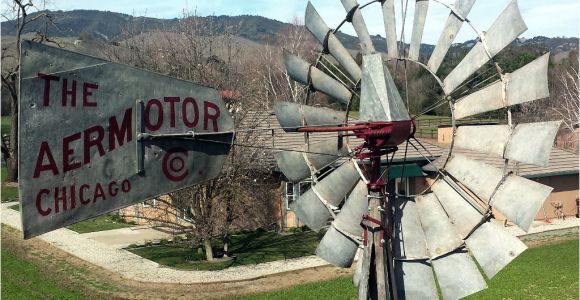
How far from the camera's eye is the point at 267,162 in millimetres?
20922

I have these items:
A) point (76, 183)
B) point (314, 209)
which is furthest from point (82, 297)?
point (76, 183)

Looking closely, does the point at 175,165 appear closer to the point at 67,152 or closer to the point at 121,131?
the point at 121,131

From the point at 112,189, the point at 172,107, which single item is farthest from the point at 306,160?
the point at 112,189

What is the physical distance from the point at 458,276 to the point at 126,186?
3.43 m

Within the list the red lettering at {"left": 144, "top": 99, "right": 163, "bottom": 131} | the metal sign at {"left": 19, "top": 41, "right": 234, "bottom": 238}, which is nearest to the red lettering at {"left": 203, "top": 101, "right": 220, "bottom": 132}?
the metal sign at {"left": 19, "top": 41, "right": 234, "bottom": 238}

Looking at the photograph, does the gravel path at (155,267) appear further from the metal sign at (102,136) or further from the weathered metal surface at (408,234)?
the metal sign at (102,136)

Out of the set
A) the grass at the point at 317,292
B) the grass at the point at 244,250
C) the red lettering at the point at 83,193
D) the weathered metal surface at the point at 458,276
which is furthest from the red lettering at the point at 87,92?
the grass at the point at 244,250

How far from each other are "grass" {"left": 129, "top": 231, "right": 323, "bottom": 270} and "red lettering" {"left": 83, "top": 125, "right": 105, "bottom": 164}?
13.6 metres

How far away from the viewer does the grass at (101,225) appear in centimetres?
2422

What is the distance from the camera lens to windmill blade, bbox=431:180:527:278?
5621 millimetres

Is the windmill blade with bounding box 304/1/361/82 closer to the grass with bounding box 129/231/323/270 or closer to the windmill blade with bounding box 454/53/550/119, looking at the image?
A: the windmill blade with bounding box 454/53/550/119

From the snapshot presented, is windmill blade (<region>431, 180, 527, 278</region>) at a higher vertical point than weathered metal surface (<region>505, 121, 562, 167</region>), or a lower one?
lower

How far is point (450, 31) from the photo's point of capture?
6.42 m

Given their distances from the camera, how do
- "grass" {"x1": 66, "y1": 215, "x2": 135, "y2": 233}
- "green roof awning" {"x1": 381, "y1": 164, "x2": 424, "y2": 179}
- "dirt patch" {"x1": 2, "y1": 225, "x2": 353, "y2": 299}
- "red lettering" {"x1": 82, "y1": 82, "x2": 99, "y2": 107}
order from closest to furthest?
"red lettering" {"x1": 82, "y1": 82, "x2": 99, "y2": 107}, "dirt patch" {"x1": 2, "y1": 225, "x2": 353, "y2": 299}, "green roof awning" {"x1": 381, "y1": 164, "x2": 424, "y2": 179}, "grass" {"x1": 66, "y1": 215, "x2": 135, "y2": 233}
